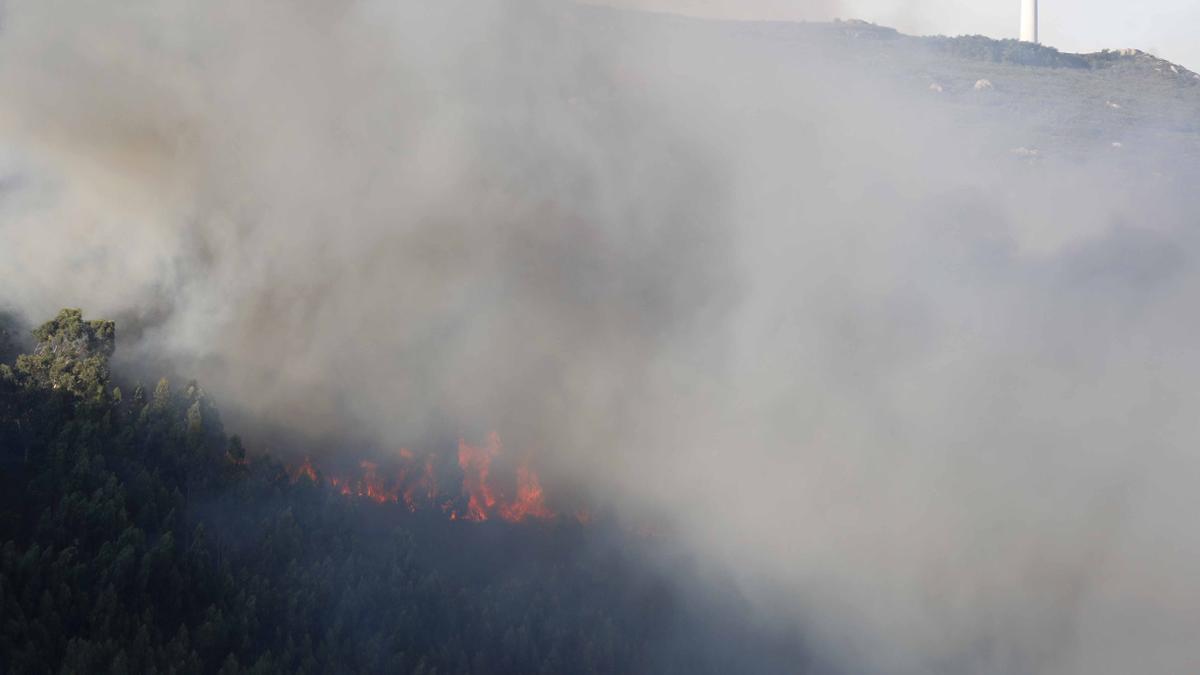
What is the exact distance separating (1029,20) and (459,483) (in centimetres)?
5974

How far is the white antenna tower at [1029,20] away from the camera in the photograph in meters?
71.4

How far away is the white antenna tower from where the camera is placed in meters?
71.4

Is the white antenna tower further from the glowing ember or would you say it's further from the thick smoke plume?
the glowing ember

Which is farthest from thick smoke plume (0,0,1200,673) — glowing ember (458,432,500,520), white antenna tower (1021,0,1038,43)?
white antenna tower (1021,0,1038,43)

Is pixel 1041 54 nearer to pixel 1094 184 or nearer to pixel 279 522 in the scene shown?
pixel 1094 184

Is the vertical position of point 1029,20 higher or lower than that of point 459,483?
higher

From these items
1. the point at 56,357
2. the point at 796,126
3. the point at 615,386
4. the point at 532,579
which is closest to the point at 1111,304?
the point at 796,126

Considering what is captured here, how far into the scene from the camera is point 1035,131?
2506 inches

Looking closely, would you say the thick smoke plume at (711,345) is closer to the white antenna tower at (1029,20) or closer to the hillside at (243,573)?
the hillside at (243,573)

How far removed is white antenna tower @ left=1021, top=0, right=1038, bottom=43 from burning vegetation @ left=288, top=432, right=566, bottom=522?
5770cm

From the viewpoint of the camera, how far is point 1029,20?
71.6 meters

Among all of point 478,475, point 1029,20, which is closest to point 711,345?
point 478,475

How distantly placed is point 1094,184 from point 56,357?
50.6 metres

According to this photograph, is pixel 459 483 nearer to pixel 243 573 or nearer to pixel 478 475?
pixel 478 475
